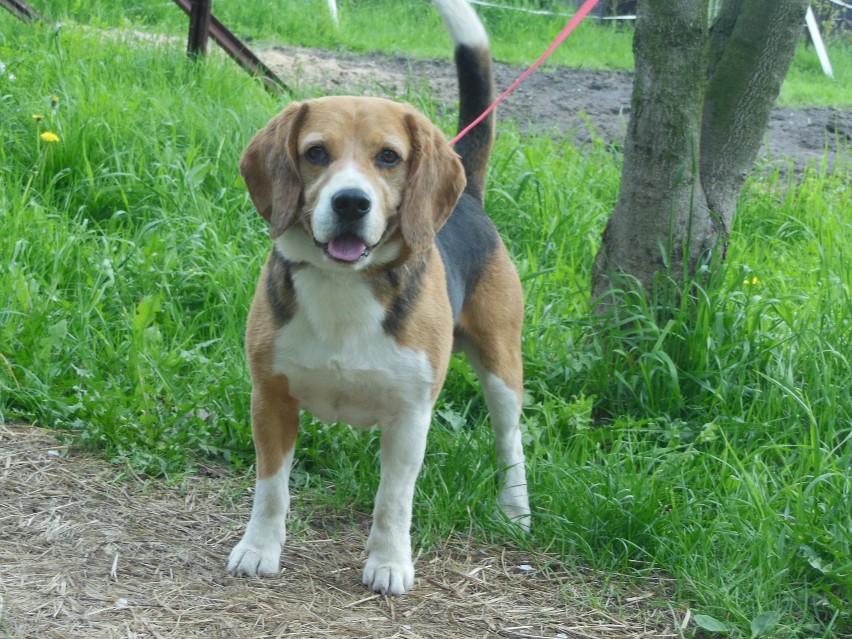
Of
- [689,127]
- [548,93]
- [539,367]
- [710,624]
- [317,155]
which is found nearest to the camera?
[317,155]

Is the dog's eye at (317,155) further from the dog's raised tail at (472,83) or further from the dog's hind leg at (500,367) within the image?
the dog's raised tail at (472,83)

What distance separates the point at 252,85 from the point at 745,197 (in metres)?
3.19

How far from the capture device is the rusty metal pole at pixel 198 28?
693 cm

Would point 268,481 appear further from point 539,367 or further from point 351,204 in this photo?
point 539,367

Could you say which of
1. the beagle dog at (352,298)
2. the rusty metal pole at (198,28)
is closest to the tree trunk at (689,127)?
the beagle dog at (352,298)

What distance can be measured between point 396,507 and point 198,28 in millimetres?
4866

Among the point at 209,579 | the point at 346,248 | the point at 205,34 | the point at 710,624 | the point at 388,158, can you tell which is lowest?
the point at 209,579

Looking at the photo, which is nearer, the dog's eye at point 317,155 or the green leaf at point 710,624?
the dog's eye at point 317,155

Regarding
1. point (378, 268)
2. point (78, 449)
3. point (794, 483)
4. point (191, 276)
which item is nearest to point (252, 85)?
point (191, 276)

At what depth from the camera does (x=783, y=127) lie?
30.0 ft

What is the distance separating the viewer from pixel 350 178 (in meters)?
2.82

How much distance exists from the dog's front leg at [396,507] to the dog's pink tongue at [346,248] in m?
0.54

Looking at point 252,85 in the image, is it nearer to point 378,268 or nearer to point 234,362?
point 234,362

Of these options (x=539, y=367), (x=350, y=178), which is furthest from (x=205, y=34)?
(x=350, y=178)
